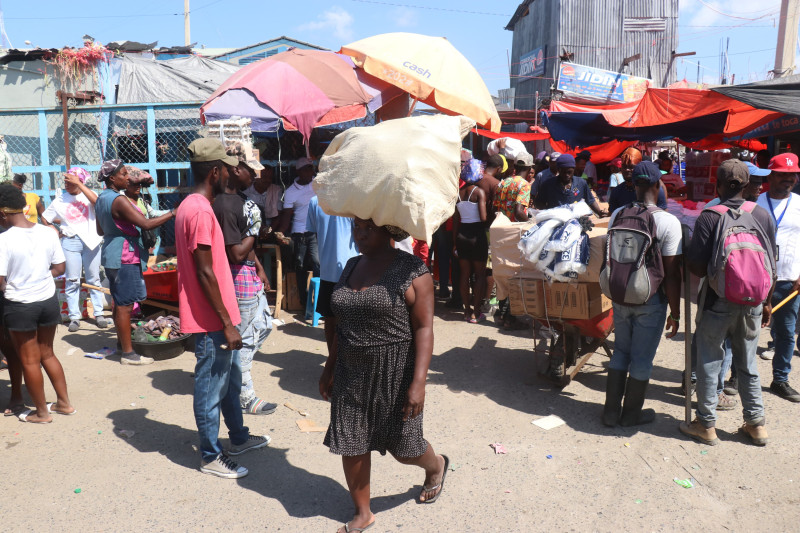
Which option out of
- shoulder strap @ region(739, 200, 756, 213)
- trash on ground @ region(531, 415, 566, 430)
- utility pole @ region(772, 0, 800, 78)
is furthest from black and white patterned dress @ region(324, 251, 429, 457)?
utility pole @ region(772, 0, 800, 78)

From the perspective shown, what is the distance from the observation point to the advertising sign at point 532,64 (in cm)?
2573

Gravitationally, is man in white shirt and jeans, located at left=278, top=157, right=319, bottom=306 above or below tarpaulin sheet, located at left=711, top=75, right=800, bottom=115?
below

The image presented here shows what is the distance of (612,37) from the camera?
25219mm

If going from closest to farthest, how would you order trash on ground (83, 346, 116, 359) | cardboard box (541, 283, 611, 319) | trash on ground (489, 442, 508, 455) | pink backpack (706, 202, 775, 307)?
pink backpack (706, 202, 775, 307), trash on ground (489, 442, 508, 455), cardboard box (541, 283, 611, 319), trash on ground (83, 346, 116, 359)

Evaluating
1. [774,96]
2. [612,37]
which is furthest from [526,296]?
[612,37]

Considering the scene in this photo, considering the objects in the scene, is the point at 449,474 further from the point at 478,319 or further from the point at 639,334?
the point at 478,319

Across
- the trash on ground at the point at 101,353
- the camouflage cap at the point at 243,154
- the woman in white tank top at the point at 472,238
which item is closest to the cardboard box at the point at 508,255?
the woman in white tank top at the point at 472,238

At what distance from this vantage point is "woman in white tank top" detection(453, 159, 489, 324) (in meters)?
7.28

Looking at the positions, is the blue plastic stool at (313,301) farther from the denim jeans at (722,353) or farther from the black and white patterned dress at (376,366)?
the denim jeans at (722,353)

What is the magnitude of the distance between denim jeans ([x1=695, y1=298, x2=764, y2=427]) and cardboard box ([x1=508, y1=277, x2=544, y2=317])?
1.22m

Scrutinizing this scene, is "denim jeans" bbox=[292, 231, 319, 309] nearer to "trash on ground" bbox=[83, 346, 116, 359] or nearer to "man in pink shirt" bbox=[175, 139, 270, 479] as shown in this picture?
"trash on ground" bbox=[83, 346, 116, 359]

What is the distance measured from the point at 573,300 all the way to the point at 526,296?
39 cm

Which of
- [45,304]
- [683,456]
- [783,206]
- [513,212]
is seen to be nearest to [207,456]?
[45,304]

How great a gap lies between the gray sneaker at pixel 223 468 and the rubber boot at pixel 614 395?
105 inches
